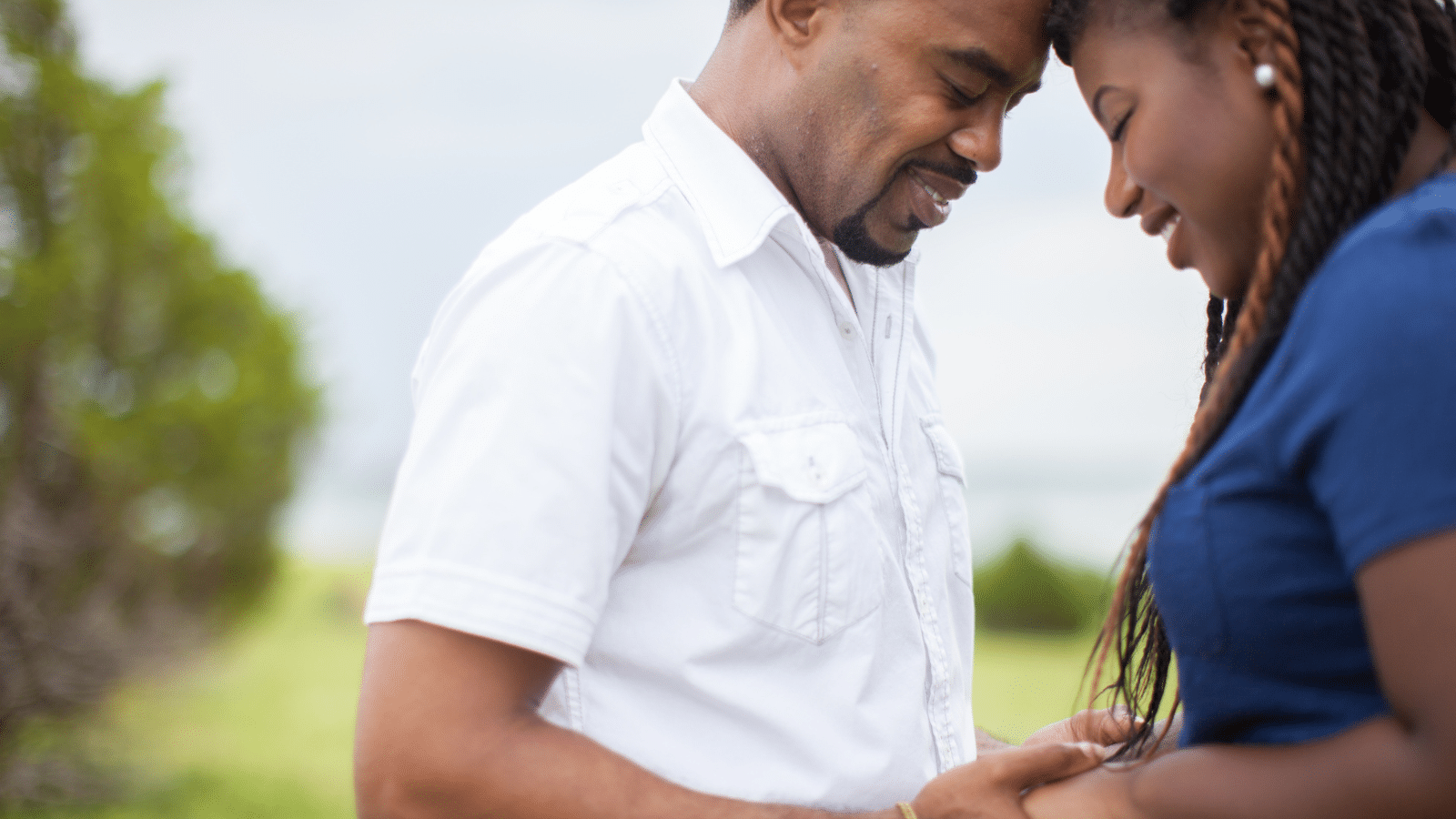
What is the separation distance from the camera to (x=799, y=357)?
1.68m

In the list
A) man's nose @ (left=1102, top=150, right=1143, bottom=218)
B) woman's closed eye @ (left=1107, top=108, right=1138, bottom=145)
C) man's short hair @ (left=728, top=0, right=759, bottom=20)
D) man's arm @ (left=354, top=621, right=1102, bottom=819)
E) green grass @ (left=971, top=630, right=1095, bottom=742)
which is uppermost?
man's short hair @ (left=728, top=0, right=759, bottom=20)

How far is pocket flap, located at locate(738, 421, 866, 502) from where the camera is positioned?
1.52 metres

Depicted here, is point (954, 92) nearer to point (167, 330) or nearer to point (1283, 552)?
point (1283, 552)

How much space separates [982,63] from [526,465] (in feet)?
3.24

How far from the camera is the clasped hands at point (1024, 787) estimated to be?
141 cm


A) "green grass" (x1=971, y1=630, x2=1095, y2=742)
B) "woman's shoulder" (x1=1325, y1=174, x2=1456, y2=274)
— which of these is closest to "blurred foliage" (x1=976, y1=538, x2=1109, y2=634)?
"green grass" (x1=971, y1=630, x2=1095, y2=742)

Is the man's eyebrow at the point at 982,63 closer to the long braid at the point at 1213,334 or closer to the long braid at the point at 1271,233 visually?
the long braid at the point at 1213,334

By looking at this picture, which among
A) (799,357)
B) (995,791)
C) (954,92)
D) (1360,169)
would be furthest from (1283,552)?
(954,92)

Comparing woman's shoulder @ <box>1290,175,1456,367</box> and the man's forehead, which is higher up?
the man's forehead

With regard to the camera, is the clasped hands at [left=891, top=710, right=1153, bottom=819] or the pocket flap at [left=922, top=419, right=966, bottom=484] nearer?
the clasped hands at [left=891, top=710, right=1153, bottom=819]

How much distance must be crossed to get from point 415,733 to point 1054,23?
1.22m

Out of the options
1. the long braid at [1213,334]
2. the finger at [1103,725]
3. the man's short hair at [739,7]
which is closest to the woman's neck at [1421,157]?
the long braid at [1213,334]

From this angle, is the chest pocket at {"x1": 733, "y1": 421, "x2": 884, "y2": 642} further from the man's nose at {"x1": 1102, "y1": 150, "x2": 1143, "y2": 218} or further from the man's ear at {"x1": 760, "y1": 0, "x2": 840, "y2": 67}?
the man's ear at {"x1": 760, "y1": 0, "x2": 840, "y2": 67}

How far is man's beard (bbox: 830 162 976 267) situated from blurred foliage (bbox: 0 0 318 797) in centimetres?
431
